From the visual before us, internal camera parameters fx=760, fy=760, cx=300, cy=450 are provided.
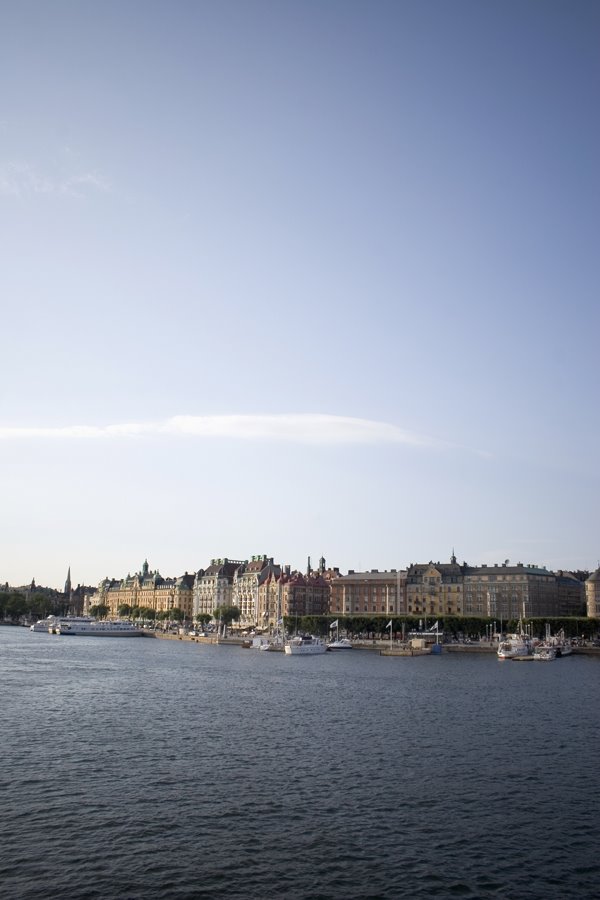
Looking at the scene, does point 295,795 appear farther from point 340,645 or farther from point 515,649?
point 340,645

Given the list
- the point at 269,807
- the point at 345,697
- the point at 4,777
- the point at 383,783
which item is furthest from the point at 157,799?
the point at 345,697

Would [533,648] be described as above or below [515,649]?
below

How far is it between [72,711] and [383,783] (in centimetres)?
3103

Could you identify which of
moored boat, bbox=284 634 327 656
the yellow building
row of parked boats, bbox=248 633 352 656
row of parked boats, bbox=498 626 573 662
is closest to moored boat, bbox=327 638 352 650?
row of parked boats, bbox=248 633 352 656

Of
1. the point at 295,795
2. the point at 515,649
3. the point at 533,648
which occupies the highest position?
the point at 295,795

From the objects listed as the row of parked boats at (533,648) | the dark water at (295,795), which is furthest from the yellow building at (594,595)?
the dark water at (295,795)

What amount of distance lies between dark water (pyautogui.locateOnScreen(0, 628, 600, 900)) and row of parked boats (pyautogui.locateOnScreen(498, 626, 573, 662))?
208 feet

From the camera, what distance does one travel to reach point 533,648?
146 metres

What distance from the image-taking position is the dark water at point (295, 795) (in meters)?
28.1

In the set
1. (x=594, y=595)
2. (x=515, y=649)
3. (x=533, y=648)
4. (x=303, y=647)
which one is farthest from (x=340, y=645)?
(x=594, y=595)

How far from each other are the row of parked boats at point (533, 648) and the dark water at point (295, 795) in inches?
2494

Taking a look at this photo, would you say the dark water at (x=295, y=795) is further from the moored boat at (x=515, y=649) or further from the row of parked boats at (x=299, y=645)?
the row of parked boats at (x=299, y=645)

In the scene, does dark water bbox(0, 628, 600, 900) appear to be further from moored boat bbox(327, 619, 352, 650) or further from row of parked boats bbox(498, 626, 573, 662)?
moored boat bbox(327, 619, 352, 650)

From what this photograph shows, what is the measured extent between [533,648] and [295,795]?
391 feet
